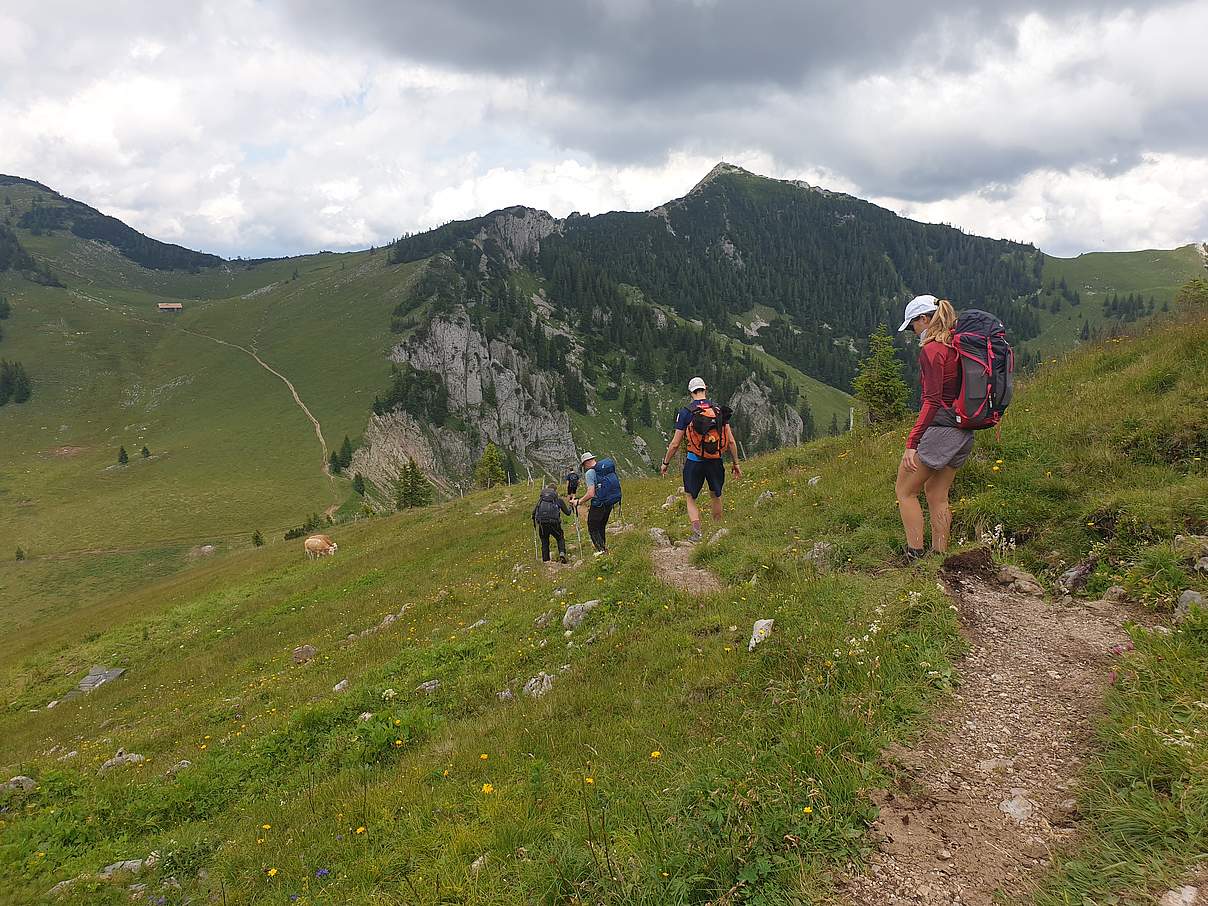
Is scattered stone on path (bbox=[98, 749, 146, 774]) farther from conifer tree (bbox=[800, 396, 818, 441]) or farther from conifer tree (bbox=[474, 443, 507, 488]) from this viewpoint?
conifer tree (bbox=[800, 396, 818, 441])

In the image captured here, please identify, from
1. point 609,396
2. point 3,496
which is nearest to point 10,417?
point 3,496

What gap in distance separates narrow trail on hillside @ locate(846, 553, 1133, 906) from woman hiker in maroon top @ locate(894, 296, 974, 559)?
212 cm

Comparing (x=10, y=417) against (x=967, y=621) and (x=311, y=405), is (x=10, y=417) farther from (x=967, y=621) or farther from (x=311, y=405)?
(x=967, y=621)

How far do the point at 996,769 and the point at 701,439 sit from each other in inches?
311

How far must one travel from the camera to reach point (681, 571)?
10.3 metres

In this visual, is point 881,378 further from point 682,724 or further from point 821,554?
point 682,724

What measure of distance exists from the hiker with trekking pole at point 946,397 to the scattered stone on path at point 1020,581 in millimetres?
897

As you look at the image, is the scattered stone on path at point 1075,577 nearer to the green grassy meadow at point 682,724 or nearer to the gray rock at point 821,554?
the green grassy meadow at point 682,724

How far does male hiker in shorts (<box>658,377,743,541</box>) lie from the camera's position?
11203 mm

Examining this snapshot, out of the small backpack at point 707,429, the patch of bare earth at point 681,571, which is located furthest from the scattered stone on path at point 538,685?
the small backpack at point 707,429

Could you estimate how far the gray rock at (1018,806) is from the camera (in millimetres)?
3424

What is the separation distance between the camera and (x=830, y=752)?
411cm

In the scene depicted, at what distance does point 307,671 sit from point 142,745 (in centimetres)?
314

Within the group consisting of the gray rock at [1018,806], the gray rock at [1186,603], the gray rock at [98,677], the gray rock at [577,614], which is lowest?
the gray rock at [98,677]
